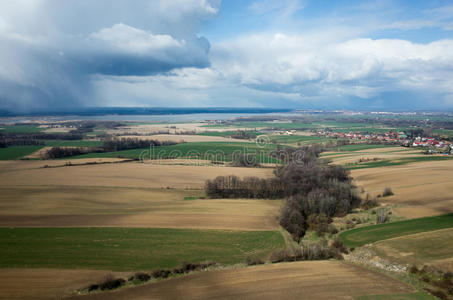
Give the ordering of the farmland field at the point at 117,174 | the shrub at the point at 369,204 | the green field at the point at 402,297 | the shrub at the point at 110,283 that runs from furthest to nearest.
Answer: the farmland field at the point at 117,174 < the shrub at the point at 369,204 < the shrub at the point at 110,283 < the green field at the point at 402,297

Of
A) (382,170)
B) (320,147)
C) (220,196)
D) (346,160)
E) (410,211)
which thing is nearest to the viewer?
(410,211)

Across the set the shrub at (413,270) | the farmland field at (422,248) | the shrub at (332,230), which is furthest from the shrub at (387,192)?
the shrub at (413,270)

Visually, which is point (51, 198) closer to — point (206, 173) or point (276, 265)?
point (206, 173)

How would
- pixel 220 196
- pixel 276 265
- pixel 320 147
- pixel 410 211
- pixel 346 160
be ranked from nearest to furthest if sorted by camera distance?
pixel 276 265 → pixel 410 211 → pixel 220 196 → pixel 346 160 → pixel 320 147

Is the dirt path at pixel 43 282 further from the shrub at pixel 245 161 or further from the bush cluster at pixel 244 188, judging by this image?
the shrub at pixel 245 161

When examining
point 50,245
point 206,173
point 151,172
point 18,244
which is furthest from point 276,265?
point 151,172

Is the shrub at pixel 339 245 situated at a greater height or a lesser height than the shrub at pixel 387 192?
lesser

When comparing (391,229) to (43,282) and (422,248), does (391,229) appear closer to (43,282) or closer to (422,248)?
(422,248)

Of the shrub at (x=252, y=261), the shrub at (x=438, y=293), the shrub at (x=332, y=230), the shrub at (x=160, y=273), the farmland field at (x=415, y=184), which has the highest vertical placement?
the farmland field at (x=415, y=184)
